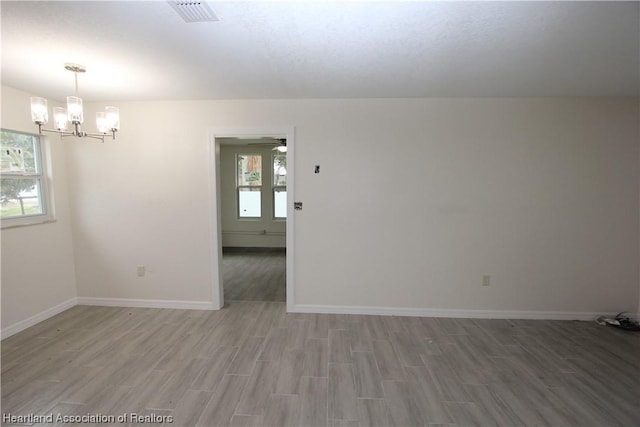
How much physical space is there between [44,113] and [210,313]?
2.36 meters

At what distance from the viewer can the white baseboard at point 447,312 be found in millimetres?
3055

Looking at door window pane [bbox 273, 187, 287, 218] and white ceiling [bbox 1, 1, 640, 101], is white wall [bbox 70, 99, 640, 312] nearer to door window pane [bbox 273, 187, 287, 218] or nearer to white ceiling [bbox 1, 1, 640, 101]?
white ceiling [bbox 1, 1, 640, 101]

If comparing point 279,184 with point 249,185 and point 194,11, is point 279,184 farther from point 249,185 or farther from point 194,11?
point 194,11

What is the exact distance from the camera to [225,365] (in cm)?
222

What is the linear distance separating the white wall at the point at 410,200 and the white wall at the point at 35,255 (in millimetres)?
134

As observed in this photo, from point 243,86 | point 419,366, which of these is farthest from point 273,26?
point 419,366

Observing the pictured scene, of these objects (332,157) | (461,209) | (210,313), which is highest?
(332,157)

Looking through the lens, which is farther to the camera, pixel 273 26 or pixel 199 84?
pixel 199 84

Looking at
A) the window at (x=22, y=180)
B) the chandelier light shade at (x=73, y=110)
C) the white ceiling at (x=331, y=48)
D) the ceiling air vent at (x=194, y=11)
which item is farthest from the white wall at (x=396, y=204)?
the ceiling air vent at (x=194, y=11)

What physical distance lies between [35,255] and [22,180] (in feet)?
2.58

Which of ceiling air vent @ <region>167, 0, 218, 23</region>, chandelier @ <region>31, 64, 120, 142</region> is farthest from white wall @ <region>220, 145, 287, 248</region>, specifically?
ceiling air vent @ <region>167, 0, 218, 23</region>

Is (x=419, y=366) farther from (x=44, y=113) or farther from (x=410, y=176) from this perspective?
(x=44, y=113)

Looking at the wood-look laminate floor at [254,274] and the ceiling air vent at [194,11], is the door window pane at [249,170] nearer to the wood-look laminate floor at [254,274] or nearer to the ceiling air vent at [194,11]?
the wood-look laminate floor at [254,274]

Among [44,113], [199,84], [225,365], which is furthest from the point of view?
[199,84]
